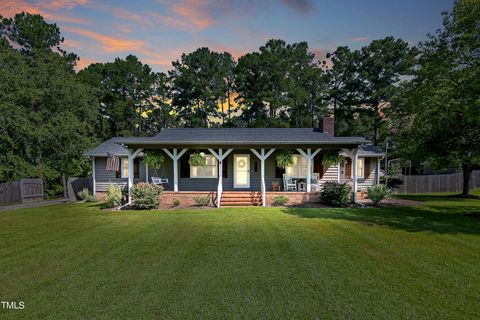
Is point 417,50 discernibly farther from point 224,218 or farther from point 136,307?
point 136,307

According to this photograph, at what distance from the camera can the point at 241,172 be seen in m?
16.2

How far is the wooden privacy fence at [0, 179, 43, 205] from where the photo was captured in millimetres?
16002

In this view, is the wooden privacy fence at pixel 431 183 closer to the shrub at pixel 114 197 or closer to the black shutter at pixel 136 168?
the black shutter at pixel 136 168

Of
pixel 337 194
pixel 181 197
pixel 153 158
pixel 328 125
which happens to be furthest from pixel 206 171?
pixel 328 125

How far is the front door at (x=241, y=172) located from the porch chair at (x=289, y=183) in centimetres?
236

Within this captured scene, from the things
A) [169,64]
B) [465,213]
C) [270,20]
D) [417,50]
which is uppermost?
[169,64]

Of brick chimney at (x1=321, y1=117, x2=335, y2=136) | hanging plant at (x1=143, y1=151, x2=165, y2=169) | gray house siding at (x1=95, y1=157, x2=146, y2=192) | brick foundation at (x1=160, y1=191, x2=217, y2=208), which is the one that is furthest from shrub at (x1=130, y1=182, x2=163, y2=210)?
brick chimney at (x1=321, y1=117, x2=335, y2=136)

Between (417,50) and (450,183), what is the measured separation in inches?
549

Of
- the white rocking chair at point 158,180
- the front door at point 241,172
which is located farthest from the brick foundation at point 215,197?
the front door at point 241,172

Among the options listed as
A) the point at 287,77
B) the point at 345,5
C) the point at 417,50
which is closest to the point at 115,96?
the point at 287,77

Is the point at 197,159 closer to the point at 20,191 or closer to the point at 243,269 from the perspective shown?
the point at 243,269

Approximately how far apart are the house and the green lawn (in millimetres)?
4349

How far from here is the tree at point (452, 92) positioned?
10.3m

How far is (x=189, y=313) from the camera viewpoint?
3.83 meters
